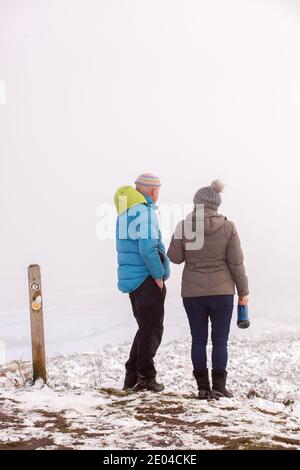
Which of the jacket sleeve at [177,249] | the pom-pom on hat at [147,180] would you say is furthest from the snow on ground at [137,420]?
the pom-pom on hat at [147,180]

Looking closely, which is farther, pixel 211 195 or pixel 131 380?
pixel 131 380

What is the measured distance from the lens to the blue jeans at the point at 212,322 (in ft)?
20.5

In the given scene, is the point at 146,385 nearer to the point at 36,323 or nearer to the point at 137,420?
the point at 137,420

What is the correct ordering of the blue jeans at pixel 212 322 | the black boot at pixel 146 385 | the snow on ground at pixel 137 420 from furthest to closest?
1. the black boot at pixel 146 385
2. the blue jeans at pixel 212 322
3. the snow on ground at pixel 137 420

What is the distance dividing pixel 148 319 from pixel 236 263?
1230mm

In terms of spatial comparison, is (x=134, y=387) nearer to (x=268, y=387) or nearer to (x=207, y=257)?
(x=207, y=257)

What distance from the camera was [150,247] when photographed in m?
6.30

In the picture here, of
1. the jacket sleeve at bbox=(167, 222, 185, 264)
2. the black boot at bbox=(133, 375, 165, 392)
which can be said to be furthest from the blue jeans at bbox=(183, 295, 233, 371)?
the black boot at bbox=(133, 375, 165, 392)

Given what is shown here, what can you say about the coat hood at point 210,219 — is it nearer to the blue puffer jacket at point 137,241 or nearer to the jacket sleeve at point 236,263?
the jacket sleeve at point 236,263

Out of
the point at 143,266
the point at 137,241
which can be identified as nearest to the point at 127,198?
the point at 137,241

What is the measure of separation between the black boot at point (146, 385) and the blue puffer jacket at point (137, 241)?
110cm

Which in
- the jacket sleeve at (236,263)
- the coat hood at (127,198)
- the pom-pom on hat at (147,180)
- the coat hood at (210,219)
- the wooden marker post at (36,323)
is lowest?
the wooden marker post at (36,323)
